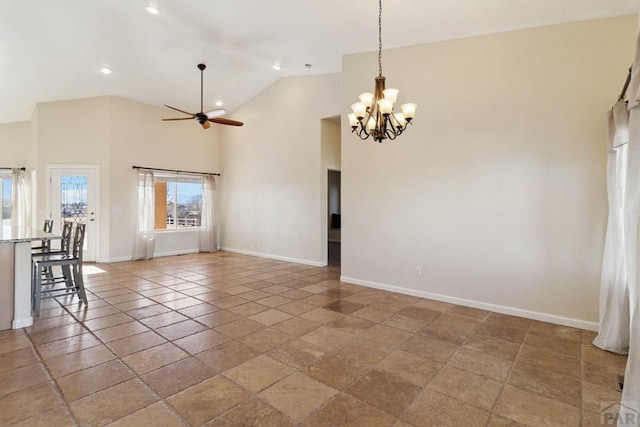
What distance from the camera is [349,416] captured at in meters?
2.05

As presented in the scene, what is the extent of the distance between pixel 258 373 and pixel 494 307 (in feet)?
A: 9.97

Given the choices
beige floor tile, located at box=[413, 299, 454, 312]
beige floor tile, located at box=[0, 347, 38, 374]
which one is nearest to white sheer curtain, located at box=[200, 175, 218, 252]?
beige floor tile, located at box=[0, 347, 38, 374]

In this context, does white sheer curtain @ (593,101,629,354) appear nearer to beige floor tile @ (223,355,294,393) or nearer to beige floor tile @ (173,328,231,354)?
beige floor tile @ (223,355,294,393)

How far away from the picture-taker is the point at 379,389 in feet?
7.72

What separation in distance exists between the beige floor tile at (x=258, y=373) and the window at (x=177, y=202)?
6.44 metres

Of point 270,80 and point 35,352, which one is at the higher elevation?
point 270,80

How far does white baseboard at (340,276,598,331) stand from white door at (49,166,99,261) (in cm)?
582

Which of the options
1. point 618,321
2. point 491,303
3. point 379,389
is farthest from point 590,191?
point 379,389

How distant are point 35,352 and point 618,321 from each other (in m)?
5.27

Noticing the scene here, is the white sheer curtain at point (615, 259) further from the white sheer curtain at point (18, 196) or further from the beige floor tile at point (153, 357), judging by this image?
the white sheer curtain at point (18, 196)

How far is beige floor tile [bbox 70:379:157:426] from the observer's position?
2008mm

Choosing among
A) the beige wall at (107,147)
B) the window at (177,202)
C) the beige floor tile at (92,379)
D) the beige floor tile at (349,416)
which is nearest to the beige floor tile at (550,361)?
the beige floor tile at (349,416)

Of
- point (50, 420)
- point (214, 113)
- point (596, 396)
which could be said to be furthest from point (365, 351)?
point (214, 113)

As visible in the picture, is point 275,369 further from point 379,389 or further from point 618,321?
point 618,321
